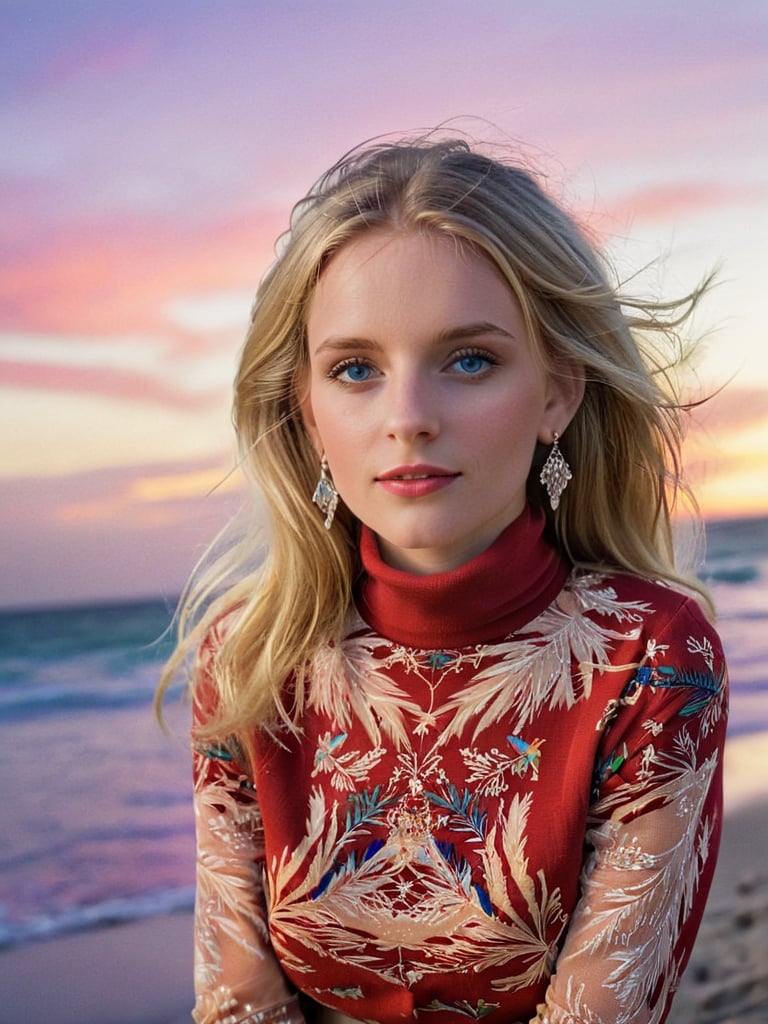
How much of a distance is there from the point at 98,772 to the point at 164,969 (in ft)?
13.1

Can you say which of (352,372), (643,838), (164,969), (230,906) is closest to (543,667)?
(643,838)

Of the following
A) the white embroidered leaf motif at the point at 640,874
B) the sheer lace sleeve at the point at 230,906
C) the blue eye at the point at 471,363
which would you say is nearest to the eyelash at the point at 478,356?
the blue eye at the point at 471,363

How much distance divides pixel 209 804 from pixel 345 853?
294 mm

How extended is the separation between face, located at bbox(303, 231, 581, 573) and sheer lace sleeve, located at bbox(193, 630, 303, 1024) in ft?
1.76

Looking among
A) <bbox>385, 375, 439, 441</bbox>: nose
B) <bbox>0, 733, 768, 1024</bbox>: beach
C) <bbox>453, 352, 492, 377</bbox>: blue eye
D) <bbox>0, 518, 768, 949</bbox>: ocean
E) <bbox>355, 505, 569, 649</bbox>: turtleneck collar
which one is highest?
<bbox>453, 352, 492, 377</bbox>: blue eye

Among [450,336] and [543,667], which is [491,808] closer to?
[543,667]

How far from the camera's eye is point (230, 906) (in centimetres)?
201

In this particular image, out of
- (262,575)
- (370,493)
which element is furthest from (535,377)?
(262,575)

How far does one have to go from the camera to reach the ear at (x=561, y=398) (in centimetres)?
192

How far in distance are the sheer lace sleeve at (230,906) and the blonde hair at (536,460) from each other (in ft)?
0.30

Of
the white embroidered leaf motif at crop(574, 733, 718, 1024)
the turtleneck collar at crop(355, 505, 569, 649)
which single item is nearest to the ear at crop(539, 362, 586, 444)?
the turtleneck collar at crop(355, 505, 569, 649)

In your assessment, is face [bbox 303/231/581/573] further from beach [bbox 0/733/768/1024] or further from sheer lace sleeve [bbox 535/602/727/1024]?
beach [bbox 0/733/768/1024]

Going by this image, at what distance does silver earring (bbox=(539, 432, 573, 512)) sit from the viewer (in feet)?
6.55

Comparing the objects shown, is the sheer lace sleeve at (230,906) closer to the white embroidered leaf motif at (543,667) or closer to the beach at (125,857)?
the beach at (125,857)
